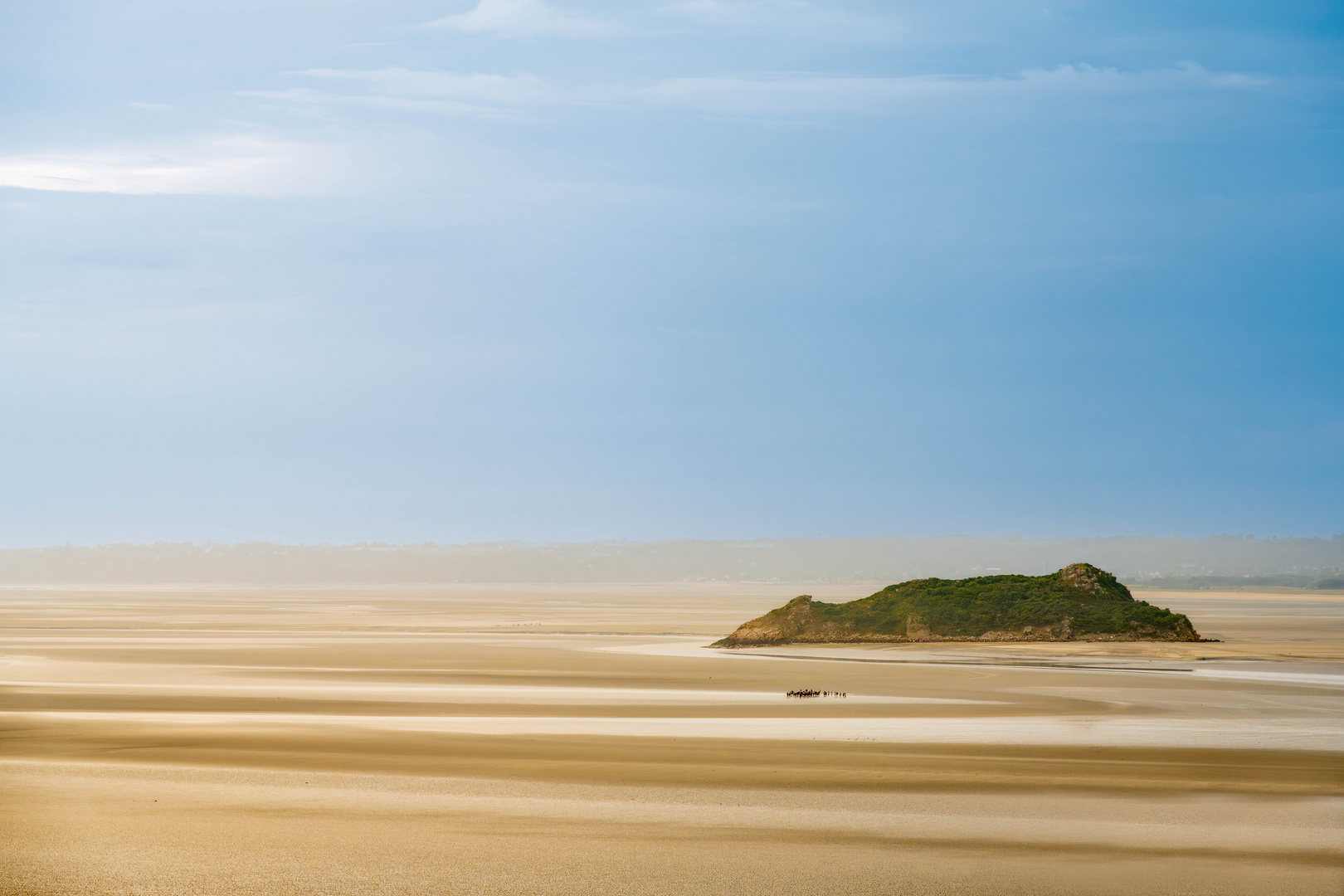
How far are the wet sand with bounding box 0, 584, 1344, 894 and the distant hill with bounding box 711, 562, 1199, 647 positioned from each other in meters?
5.53

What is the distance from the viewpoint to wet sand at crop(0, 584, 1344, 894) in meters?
8.70

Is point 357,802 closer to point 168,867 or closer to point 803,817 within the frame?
point 168,867

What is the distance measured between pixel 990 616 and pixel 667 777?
22244 mm

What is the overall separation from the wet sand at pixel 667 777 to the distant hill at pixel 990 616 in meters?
5.53

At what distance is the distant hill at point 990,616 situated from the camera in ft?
105

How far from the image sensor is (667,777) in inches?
487

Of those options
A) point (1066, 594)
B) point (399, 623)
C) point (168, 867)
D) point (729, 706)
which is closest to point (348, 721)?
point (729, 706)

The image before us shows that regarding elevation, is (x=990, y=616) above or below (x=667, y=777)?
above

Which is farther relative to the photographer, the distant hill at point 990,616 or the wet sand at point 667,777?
the distant hill at point 990,616

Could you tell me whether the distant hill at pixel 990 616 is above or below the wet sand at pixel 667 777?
above

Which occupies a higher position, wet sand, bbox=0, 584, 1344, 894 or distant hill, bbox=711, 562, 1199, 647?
distant hill, bbox=711, 562, 1199, 647

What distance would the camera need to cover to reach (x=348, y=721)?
16.5 metres

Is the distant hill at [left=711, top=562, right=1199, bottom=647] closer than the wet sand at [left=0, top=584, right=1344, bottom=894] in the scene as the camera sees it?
No

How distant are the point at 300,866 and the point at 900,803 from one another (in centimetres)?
505
